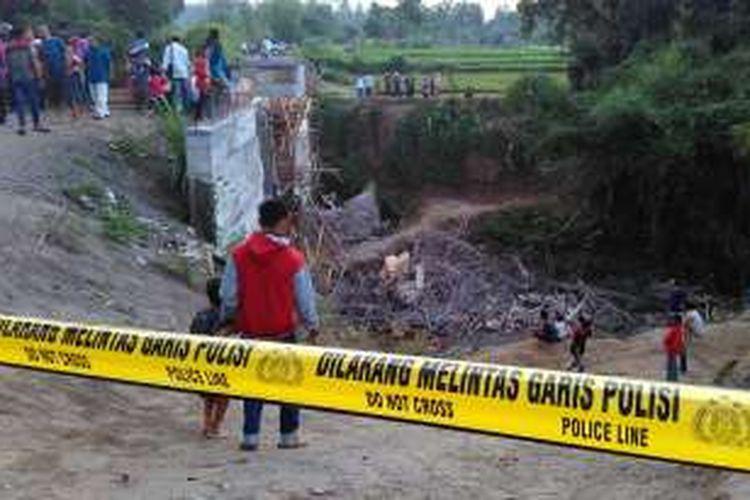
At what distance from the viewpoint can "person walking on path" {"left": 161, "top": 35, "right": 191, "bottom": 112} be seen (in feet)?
79.7

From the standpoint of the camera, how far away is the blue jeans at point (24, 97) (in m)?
20.1

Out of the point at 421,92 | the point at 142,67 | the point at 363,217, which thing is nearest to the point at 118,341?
the point at 142,67

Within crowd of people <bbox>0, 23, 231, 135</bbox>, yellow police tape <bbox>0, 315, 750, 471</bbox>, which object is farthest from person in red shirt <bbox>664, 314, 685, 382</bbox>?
crowd of people <bbox>0, 23, 231, 135</bbox>

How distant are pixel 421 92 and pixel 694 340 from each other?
24.3 meters

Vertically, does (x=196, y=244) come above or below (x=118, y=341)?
below

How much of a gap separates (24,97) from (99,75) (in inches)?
91.9

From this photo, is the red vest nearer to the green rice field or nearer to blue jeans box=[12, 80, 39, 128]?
blue jeans box=[12, 80, 39, 128]

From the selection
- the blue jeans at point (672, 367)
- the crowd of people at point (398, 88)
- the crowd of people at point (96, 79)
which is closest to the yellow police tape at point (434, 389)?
the blue jeans at point (672, 367)

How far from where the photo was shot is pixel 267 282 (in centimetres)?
867

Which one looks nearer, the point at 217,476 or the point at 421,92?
the point at 217,476

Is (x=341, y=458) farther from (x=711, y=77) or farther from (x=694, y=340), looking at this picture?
(x=711, y=77)

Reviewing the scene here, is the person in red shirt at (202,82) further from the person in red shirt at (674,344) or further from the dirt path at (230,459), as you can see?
the person in red shirt at (674,344)

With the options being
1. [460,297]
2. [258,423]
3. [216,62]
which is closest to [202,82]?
[216,62]

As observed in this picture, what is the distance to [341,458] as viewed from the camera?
9.12 m
